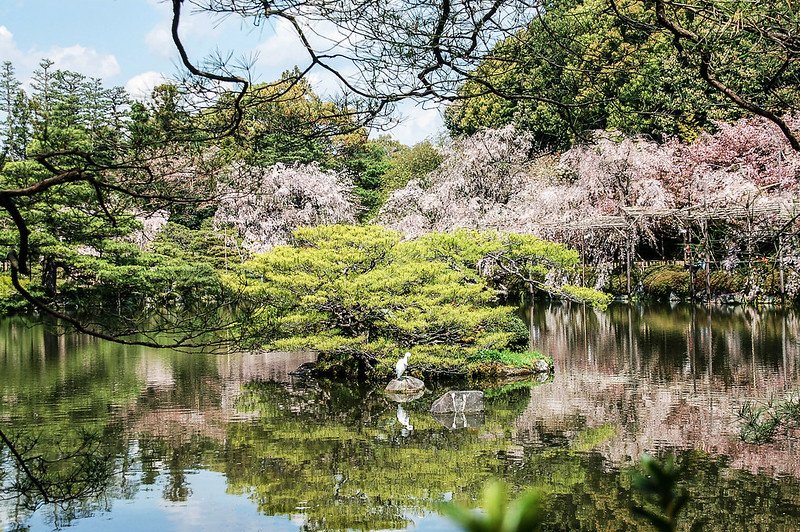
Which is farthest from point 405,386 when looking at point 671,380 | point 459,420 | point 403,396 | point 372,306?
point 671,380

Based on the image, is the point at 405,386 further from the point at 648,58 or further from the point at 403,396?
the point at 648,58

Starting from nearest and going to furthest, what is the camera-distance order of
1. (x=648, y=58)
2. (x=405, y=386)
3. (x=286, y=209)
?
Result: (x=648, y=58) < (x=405, y=386) < (x=286, y=209)

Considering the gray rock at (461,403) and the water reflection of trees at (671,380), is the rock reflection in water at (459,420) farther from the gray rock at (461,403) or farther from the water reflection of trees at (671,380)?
the water reflection of trees at (671,380)

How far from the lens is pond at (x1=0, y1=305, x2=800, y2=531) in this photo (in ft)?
19.5

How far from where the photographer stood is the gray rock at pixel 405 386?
34.0ft

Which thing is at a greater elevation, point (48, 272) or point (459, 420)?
point (48, 272)

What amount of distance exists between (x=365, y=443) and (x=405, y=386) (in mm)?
2455

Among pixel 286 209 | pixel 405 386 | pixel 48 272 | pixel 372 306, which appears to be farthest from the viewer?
pixel 286 209

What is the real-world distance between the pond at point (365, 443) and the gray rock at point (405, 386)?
25 centimetres

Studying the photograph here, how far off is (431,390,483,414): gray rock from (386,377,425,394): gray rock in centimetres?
122

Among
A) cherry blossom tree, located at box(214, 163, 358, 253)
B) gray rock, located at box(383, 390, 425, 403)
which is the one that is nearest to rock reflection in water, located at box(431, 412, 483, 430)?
gray rock, located at box(383, 390, 425, 403)

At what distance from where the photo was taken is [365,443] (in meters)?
8.01

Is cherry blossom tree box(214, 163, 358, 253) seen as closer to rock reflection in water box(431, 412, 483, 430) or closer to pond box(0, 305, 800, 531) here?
pond box(0, 305, 800, 531)

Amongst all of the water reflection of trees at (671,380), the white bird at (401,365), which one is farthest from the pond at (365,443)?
the white bird at (401,365)
